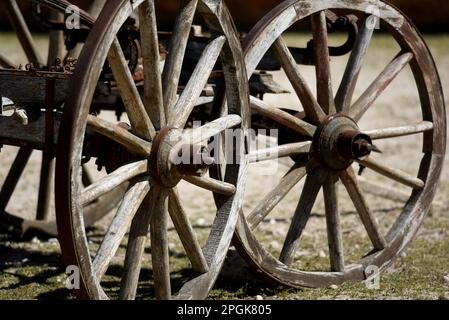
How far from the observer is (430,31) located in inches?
577

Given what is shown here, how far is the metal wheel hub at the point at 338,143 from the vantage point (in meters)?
4.18

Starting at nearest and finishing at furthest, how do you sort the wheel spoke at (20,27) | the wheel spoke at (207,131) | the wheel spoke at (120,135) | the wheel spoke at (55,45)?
the wheel spoke at (120,135)
the wheel spoke at (207,131)
the wheel spoke at (20,27)
the wheel spoke at (55,45)

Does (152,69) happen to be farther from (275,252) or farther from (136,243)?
(275,252)

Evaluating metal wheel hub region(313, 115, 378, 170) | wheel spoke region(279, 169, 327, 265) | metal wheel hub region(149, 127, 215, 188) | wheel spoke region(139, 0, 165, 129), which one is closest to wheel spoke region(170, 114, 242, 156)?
metal wheel hub region(149, 127, 215, 188)

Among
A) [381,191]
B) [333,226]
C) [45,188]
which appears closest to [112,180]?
[333,226]

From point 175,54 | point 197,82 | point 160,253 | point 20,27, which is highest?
point 20,27

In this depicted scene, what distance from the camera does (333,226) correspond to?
14.5 feet

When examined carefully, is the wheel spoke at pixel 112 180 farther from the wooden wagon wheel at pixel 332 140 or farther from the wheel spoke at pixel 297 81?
the wheel spoke at pixel 297 81

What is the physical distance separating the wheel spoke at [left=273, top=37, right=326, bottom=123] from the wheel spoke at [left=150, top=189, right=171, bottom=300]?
1.04 metres

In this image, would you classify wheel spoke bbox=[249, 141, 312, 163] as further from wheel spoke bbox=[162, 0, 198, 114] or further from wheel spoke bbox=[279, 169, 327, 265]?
wheel spoke bbox=[162, 0, 198, 114]

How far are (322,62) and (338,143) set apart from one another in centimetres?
43

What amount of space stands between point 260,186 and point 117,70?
4107mm

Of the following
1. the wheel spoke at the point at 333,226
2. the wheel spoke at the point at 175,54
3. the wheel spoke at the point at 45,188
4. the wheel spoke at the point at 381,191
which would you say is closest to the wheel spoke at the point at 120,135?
the wheel spoke at the point at 175,54

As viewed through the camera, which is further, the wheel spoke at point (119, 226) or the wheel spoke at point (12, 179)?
the wheel spoke at point (12, 179)
